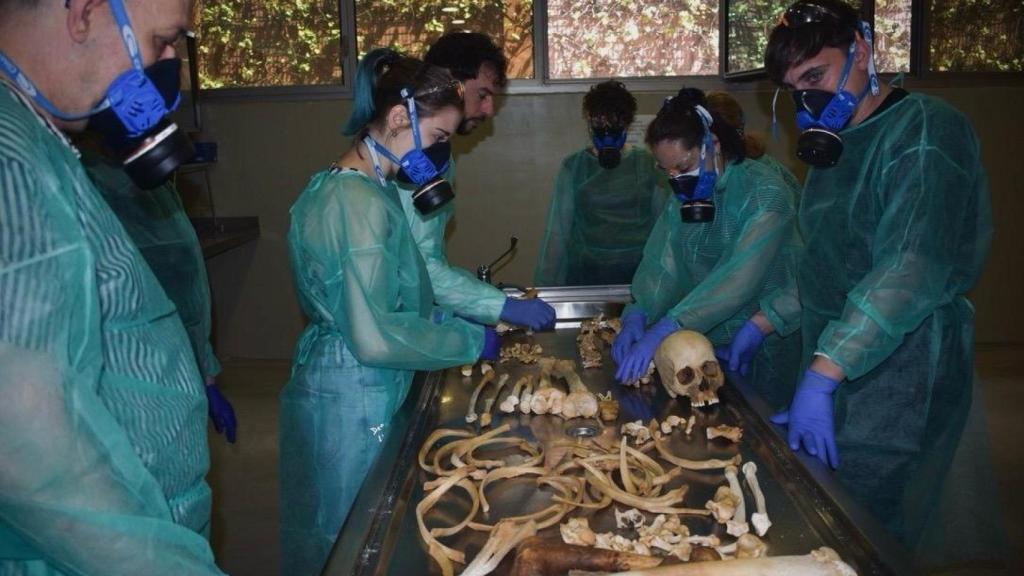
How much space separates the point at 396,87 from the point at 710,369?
1.12 metres

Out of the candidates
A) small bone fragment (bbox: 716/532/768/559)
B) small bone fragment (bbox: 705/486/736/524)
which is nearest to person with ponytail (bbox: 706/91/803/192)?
small bone fragment (bbox: 705/486/736/524)

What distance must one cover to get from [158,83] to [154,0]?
5.9 inches

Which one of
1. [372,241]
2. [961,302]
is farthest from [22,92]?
[961,302]

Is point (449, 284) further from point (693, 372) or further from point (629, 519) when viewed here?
point (629, 519)

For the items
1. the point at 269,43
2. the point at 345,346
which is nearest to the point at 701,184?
the point at 345,346

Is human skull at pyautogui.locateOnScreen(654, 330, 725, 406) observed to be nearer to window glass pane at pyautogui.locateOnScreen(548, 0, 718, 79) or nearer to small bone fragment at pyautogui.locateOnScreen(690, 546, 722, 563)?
small bone fragment at pyautogui.locateOnScreen(690, 546, 722, 563)

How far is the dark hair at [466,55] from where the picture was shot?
3.20 metres

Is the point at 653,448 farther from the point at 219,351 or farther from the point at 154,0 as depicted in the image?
the point at 219,351

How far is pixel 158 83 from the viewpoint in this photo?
4.21 ft

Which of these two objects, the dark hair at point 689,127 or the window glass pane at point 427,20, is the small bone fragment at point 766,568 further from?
the window glass pane at point 427,20

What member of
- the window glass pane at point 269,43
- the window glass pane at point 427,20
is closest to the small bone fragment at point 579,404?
the window glass pane at point 427,20

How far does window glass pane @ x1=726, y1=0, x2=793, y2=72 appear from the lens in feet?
12.6

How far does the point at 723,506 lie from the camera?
1561 mm

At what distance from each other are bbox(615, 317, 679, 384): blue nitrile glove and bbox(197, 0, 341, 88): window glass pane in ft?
14.2
